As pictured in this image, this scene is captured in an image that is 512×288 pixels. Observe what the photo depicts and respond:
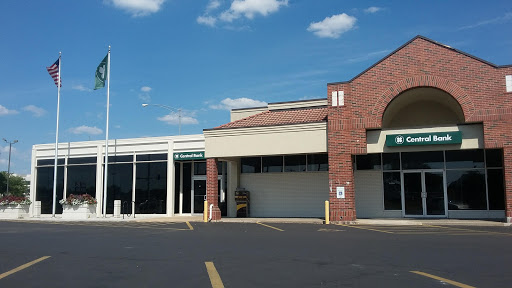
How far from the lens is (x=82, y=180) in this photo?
31891mm

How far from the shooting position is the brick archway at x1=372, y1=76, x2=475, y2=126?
1961 centimetres

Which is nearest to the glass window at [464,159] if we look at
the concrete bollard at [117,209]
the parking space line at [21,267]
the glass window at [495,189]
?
the glass window at [495,189]

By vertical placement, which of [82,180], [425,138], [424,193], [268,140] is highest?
[268,140]

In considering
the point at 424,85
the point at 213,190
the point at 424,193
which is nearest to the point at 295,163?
the point at 213,190

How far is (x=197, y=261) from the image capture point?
31.9 feet

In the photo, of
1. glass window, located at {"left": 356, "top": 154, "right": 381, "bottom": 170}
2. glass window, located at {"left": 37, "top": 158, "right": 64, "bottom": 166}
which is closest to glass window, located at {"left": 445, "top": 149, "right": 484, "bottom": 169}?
glass window, located at {"left": 356, "top": 154, "right": 381, "bottom": 170}

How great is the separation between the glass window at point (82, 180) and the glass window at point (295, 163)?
47.0 feet

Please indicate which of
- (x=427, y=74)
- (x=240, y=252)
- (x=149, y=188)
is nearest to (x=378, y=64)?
(x=427, y=74)

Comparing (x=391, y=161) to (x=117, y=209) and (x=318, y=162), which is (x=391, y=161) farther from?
(x=117, y=209)

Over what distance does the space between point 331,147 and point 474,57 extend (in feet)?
24.1

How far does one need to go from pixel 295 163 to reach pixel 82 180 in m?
16.0

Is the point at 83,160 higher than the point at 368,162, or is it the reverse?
the point at 83,160

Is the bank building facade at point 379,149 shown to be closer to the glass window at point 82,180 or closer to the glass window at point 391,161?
the glass window at point 391,161

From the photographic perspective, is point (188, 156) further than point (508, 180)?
Yes
